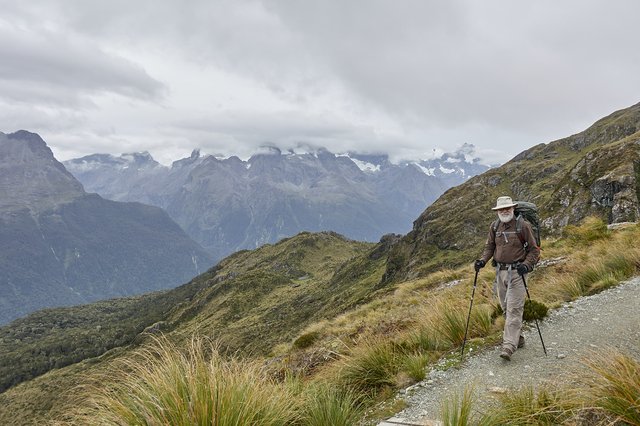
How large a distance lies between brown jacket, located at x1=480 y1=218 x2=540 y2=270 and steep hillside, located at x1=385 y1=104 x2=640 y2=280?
108 ft

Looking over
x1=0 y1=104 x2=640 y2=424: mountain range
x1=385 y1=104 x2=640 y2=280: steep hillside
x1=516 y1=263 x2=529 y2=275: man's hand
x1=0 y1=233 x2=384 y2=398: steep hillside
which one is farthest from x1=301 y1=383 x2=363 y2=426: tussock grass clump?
x1=0 y1=233 x2=384 y2=398: steep hillside

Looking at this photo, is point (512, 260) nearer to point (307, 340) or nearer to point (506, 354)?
point (506, 354)

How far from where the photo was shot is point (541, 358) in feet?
23.3

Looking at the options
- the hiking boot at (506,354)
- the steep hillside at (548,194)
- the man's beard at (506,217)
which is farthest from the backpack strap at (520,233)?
the steep hillside at (548,194)

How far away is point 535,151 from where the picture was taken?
3863 inches

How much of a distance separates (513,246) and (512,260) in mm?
287

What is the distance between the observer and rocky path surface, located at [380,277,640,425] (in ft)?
19.5

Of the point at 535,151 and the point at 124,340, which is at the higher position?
the point at 535,151

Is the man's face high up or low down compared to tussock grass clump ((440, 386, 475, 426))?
up

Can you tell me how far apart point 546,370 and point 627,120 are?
90.1 metres

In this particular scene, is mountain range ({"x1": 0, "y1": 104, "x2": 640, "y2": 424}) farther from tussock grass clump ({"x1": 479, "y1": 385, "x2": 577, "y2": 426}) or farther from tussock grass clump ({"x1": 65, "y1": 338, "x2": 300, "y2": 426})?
tussock grass clump ({"x1": 479, "y1": 385, "x2": 577, "y2": 426})

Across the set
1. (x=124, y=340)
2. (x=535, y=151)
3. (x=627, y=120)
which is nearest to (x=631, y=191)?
(x=627, y=120)

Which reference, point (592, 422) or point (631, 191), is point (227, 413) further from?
point (631, 191)

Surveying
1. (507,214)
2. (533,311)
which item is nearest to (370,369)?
(507,214)
